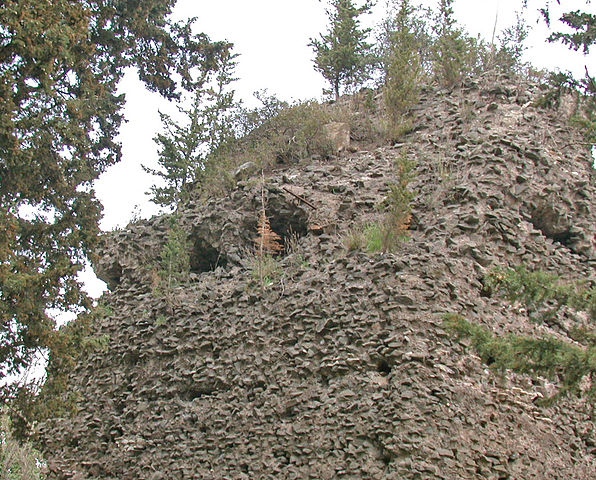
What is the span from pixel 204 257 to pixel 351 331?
496cm

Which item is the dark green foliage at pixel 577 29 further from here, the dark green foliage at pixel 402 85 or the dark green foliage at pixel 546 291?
the dark green foliage at pixel 402 85

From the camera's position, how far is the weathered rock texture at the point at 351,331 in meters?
8.56

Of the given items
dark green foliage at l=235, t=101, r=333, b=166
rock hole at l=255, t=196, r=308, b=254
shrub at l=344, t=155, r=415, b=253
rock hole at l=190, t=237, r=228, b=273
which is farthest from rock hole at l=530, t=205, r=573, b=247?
rock hole at l=190, t=237, r=228, b=273

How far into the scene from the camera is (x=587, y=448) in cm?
912

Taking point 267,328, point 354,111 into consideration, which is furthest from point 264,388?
point 354,111

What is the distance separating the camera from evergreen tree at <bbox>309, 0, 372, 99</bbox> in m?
19.7

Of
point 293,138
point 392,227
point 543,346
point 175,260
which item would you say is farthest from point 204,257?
point 543,346

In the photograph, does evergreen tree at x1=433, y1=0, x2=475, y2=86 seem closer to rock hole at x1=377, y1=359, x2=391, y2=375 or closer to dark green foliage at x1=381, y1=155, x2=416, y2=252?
dark green foliage at x1=381, y1=155, x2=416, y2=252

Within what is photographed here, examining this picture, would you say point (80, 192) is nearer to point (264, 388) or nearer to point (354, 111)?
point (264, 388)

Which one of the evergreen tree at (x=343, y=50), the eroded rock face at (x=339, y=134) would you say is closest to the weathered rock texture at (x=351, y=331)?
the eroded rock face at (x=339, y=134)

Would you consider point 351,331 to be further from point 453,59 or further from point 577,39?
point 453,59

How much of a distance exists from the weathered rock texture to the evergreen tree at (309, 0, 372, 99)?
5510 mm

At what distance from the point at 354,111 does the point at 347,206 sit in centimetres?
534

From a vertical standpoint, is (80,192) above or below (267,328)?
above
